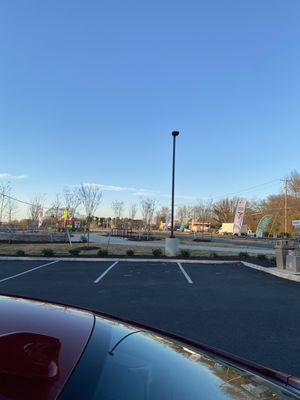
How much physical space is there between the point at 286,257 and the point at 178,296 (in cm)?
708

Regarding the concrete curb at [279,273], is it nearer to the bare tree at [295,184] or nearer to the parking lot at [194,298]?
the parking lot at [194,298]

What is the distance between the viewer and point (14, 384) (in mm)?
1293

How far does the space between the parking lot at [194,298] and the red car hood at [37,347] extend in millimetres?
3968

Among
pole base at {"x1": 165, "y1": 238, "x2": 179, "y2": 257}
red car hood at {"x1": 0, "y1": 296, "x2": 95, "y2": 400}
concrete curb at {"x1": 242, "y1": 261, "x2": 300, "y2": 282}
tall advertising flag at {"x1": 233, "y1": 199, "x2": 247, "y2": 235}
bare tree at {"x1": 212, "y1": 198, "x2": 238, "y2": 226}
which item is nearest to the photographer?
red car hood at {"x1": 0, "y1": 296, "x2": 95, "y2": 400}

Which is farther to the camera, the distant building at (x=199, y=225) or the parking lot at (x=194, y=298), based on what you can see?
the distant building at (x=199, y=225)

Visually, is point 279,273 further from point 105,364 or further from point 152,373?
point 105,364

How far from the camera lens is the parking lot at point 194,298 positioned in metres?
6.32

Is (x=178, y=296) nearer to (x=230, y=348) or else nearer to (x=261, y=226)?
(x=230, y=348)

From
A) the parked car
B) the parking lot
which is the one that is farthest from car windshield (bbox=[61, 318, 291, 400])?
the parking lot

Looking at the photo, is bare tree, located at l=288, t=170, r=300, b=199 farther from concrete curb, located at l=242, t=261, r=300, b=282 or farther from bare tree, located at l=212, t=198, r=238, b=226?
concrete curb, located at l=242, t=261, r=300, b=282

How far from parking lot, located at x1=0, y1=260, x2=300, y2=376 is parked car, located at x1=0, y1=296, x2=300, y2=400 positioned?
11.1 ft

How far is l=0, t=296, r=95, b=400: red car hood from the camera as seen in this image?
130 centimetres

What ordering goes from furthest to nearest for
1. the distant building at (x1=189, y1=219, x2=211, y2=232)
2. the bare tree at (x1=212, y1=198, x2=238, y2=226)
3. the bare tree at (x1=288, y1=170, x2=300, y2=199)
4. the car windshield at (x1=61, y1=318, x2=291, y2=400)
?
the distant building at (x1=189, y1=219, x2=211, y2=232), the bare tree at (x1=212, y1=198, x2=238, y2=226), the bare tree at (x1=288, y1=170, x2=300, y2=199), the car windshield at (x1=61, y1=318, x2=291, y2=400)

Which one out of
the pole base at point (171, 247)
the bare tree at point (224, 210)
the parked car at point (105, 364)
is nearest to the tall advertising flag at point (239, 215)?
the pole base at point (171, 247)
